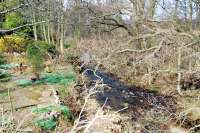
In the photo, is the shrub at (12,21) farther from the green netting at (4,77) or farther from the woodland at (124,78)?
the green netting at (4,77)

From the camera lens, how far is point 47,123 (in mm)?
11750

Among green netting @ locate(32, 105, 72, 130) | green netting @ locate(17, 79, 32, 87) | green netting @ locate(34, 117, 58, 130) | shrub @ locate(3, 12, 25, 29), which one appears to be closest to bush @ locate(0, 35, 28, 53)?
shrub @ locate(3, 12, 25, 29)

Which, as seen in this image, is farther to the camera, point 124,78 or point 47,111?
point 124,78

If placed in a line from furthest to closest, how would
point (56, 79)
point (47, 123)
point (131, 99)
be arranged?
point (56, 79), point (131, 99), point (47, 123)

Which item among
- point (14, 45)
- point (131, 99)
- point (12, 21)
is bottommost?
point (131, 99)

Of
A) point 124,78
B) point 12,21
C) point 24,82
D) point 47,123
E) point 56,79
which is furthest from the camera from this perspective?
point 12,21

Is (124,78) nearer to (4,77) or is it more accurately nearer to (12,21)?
(4,77)

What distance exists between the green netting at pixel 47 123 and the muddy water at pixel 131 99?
350 centimetres

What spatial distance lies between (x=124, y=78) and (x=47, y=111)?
29.0 feet

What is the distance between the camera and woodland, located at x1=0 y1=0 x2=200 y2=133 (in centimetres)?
1270

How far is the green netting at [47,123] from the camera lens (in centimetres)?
1146

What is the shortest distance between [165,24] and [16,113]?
690 centimetres

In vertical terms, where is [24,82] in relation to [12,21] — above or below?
below

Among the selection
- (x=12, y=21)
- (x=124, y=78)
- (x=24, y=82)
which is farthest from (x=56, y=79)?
(x=12, y=21)
